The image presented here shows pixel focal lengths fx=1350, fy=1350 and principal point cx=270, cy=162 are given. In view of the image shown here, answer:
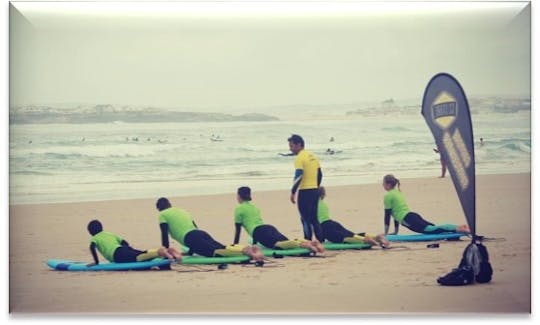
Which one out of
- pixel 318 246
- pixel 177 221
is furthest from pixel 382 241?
pixel 177 221

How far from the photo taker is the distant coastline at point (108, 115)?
10.4m

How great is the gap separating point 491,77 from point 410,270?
162 centimetres

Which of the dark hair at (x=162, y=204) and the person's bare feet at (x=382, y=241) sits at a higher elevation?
the dark hair at (x=162, y=204)

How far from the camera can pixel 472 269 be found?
34.2ft

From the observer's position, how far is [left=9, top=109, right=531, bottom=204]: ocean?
1045 cm

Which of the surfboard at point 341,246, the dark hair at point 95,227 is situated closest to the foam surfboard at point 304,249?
the surfboard at point 341,246

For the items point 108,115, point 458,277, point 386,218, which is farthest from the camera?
point 386,218

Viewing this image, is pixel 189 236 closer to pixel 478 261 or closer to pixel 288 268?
pixel 288 268

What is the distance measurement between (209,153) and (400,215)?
1.57 m

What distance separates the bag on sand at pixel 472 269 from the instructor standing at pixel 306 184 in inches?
41.2

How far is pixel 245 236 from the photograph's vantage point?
10508 mm

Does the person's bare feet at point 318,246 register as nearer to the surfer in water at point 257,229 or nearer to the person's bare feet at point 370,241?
the surfer in water at point 257,229

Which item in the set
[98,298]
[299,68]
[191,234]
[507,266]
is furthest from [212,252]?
[507,266]

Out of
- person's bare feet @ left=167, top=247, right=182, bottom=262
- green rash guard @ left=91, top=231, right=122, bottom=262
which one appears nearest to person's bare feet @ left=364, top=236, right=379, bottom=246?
person's bare feet @ left=167, top=247, right=182, bottom=262
